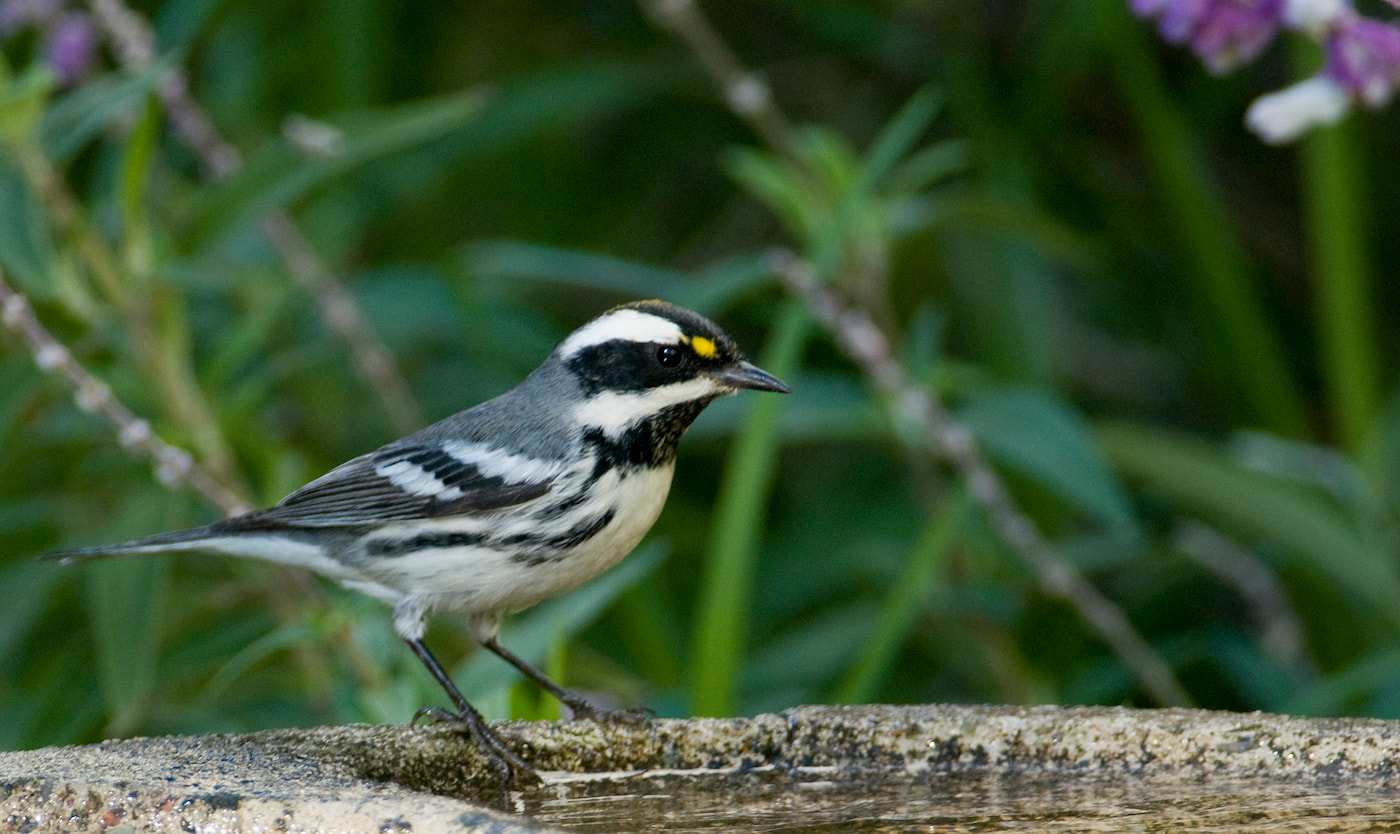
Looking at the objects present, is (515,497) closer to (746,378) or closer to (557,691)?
(557,691)

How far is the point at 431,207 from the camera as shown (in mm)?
6102

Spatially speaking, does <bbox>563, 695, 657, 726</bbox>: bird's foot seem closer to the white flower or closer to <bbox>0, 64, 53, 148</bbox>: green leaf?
the white flower

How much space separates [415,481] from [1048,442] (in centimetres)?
139

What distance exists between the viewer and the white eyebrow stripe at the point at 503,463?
2.72 meters

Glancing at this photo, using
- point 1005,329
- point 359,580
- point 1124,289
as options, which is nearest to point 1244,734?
point 359,580

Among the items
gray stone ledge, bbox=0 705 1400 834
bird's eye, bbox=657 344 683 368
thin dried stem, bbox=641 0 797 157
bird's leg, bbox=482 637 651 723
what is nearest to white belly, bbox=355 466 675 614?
bird's leg, bbox=482 637 651 723

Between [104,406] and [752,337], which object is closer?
[104,406]

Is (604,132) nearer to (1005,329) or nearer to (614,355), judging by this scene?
(1005,329)

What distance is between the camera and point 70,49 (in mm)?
3471

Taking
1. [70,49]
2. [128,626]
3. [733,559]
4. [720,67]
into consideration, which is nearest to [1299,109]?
[733,559]

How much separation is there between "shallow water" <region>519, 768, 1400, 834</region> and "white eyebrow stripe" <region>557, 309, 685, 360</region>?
0.85 m

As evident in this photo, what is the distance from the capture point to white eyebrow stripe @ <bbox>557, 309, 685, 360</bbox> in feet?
9.25

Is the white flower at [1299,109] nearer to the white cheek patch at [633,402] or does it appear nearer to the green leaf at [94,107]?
the white cheek patch at [633,402]

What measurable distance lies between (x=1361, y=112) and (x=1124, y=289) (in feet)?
3.80
